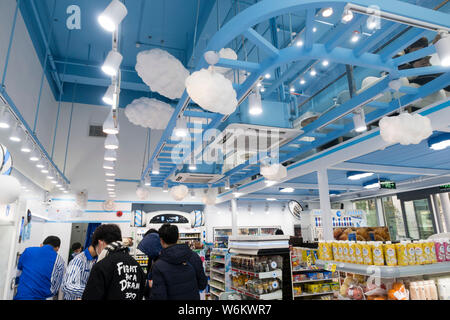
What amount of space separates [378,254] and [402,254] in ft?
0.68

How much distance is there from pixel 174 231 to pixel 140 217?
1020 cm

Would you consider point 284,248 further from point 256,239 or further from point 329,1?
point 329,1

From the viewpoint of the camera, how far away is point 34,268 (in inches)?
168

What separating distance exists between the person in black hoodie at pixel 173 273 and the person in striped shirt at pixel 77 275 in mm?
772

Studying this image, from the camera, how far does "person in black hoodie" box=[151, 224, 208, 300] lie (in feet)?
9.98

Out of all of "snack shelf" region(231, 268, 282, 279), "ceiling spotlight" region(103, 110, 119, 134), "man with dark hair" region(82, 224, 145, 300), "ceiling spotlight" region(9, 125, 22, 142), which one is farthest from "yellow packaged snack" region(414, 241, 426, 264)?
"ceiling spotlight" region(9, 125, 22, 142)

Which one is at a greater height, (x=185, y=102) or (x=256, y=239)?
(x=185, y=102)

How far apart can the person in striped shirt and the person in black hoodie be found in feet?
2.53

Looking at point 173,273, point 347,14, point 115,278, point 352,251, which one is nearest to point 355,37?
point 347,14

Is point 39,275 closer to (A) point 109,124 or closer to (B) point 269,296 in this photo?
(A) point 109,124

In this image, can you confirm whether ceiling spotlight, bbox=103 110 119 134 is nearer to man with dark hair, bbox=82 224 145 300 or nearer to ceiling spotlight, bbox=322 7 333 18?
man with dark hair, bbox=82 224 145 300

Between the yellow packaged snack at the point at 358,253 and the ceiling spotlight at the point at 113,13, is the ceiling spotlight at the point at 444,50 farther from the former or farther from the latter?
the ceiling spotlight at the point at 113,13
